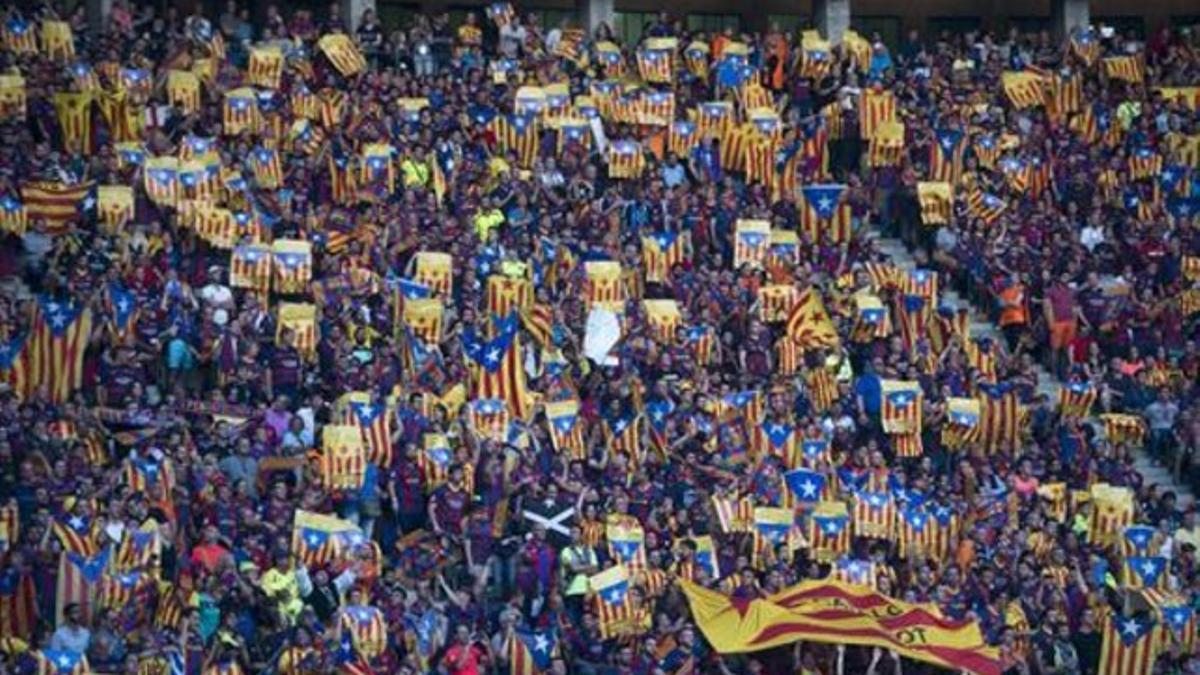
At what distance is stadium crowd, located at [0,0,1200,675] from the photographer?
36.7 m

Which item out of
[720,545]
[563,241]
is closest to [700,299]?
[563,241]

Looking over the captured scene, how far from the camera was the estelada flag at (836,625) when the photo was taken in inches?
1468

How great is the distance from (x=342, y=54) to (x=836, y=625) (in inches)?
489

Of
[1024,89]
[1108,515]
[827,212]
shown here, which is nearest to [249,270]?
[827,212]

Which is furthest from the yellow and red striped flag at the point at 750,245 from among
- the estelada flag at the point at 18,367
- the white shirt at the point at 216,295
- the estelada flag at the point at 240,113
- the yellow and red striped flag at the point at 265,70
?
the estelada flag at the point at 18,367

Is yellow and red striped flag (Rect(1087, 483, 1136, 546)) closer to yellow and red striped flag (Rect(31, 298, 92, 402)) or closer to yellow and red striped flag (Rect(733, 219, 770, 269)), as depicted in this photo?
yellow and red striped flag (Rect(733, 219, 770, 269))

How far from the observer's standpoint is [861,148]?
157 feet

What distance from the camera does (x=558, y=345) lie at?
41.7 metres

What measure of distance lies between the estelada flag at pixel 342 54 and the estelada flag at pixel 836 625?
11.1 metres

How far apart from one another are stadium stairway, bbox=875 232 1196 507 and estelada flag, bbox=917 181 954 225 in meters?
0.53

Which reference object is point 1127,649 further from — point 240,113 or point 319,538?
point 240,113

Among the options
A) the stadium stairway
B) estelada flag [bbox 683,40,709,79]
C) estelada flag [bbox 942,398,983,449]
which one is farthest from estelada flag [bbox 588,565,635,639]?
estelada flag [bbox 683,40,709,79]

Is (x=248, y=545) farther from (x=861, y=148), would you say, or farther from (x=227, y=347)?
(x=861, y=148)

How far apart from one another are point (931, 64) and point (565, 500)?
45.3ft
